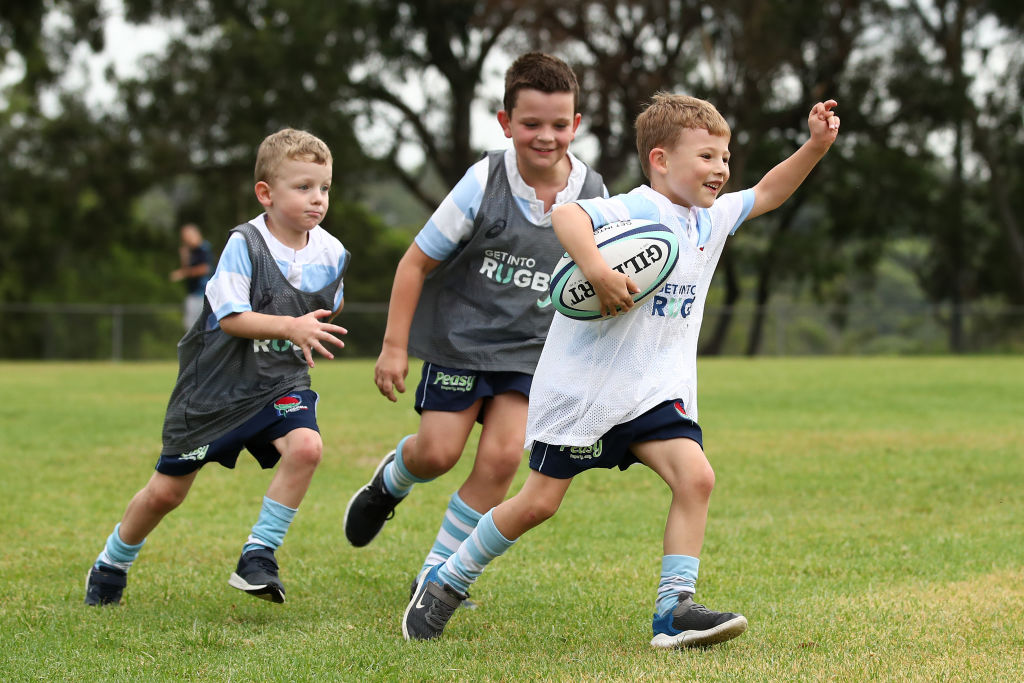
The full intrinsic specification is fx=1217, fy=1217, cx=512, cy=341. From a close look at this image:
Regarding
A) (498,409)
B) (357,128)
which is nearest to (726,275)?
(357,128)

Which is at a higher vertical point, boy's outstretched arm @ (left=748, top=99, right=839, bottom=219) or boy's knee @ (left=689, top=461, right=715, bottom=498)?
boy's outstretched arm @ (left=748, top=99, right=839, bottom=219)

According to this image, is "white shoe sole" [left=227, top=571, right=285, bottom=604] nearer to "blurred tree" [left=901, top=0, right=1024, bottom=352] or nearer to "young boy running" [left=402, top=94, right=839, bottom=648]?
"young boy running" [left=402, top=94, right=839, bottom=648]

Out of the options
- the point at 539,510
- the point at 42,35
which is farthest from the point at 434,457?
the point at 42,35

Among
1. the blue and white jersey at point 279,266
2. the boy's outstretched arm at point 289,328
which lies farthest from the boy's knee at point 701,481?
the blue and white jersey at point 279,266

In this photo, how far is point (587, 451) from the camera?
378 cm

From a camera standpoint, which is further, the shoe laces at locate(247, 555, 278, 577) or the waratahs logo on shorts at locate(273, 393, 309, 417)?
the waratahs logo on shorts at locate(273, 393, 309, 417)

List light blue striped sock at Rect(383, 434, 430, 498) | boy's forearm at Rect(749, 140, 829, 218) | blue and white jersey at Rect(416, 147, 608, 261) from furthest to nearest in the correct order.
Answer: light blue striped sock at Rect(383, 434, 430, 498), blue and white jersey at Rect(416, 147, 608, 261), boy's forearm at Rect(749, 140, 829, 218)

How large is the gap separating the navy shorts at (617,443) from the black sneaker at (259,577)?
1.05m

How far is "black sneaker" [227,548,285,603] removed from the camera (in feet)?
13.8

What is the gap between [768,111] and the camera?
34750 millimetres

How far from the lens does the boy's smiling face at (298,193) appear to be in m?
4.48

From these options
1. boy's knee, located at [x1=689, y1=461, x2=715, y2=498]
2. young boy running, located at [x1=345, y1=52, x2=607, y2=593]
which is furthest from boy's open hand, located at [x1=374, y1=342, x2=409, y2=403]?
boy's knee, located at [x1=689, y1=461, x2=715, y2=498]

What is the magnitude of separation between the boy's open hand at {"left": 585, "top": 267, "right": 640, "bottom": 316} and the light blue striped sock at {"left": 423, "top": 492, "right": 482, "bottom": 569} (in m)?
1.29

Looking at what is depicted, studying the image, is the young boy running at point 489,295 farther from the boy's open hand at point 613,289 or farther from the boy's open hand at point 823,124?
the boy's open hand at point 613,289
